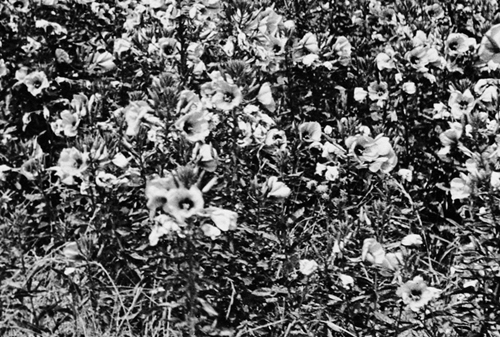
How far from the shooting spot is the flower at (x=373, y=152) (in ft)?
11.1

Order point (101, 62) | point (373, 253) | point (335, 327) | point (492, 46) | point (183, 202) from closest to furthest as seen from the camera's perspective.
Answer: point (183, 202)
point (492, 46)
point (373, 253)
point (335, 327)
point (101, 62)

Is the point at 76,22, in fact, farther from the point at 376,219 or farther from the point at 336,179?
the point at 376,219

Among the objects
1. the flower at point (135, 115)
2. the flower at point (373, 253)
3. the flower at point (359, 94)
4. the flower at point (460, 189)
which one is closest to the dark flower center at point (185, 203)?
the flower at point (135, 115)

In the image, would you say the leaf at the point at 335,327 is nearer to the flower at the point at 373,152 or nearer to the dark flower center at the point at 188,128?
the flower at the point at 373,152

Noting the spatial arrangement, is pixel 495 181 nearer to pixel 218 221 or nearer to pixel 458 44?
pixel 218 221

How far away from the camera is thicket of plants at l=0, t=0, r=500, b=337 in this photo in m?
3.05

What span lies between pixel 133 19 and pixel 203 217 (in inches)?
91.5

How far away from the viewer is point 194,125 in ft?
9.71

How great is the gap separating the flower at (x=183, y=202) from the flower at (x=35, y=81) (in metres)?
2.02

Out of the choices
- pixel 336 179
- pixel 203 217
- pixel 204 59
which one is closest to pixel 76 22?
pixel 204 59

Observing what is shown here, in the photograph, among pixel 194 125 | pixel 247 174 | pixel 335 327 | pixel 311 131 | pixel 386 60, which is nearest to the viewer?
pixel 194 125

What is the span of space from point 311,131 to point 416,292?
1123 millimetres

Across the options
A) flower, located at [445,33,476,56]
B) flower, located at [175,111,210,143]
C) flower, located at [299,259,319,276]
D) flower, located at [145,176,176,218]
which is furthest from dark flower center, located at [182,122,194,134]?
flower, located at [445,33,476,56]

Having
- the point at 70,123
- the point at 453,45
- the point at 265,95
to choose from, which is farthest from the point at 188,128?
the point at 453,45
